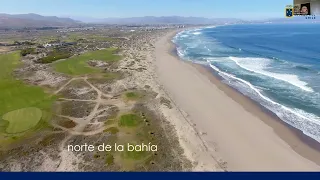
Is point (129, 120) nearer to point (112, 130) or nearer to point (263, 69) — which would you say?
point (112, 130)

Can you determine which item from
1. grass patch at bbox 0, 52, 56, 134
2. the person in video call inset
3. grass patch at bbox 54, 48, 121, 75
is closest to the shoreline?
the person in video call inset

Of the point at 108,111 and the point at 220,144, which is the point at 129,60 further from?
the point at 220,144

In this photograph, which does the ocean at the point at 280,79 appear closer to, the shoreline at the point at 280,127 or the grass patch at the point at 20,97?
the shoreline at the point at 280,127

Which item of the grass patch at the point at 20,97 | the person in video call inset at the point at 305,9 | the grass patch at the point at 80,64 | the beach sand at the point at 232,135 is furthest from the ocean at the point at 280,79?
the grass patch at the point at 20,97

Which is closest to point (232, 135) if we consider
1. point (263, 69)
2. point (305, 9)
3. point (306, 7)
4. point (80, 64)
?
point (305, 9)

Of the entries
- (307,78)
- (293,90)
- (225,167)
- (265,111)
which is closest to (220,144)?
(225,167)

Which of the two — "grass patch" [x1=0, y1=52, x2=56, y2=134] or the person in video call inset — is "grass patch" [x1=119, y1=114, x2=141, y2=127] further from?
the person in video call inset
